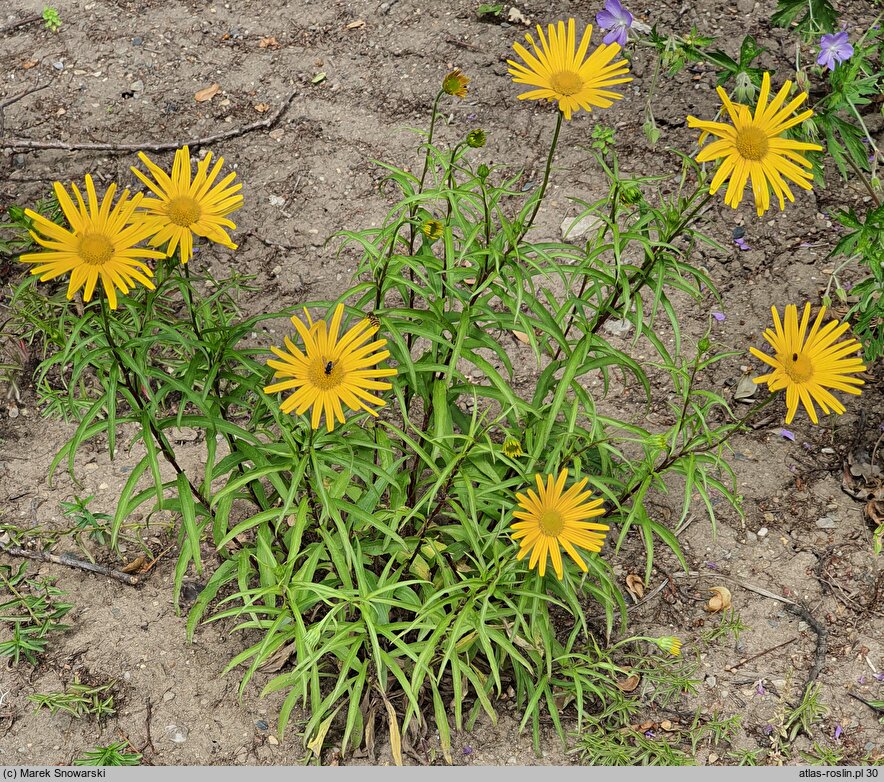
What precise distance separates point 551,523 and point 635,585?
0.93m

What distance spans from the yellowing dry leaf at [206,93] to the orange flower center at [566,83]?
2691mm

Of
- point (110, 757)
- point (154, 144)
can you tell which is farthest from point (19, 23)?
point (110, 757)

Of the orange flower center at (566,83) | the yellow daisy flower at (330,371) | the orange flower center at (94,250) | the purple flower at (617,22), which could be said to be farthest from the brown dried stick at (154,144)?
the orange flower center at (566,83)

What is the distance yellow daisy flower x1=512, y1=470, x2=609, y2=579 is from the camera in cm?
204

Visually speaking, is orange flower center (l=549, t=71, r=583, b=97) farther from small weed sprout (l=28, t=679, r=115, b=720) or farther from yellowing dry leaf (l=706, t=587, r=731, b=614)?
small weed sprout (l=28, t=679, r=115, b=720)

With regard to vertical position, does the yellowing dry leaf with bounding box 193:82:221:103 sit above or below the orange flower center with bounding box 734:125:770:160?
above

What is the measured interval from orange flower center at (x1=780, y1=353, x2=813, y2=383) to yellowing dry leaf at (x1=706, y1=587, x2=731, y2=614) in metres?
1.01

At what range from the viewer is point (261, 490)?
2475 millimetres

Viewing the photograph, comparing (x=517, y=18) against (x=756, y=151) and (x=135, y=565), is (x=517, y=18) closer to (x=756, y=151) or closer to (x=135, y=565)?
(x=756, y=151)

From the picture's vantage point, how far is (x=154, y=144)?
398cm

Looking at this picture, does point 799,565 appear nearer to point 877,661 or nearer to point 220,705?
point 877,661

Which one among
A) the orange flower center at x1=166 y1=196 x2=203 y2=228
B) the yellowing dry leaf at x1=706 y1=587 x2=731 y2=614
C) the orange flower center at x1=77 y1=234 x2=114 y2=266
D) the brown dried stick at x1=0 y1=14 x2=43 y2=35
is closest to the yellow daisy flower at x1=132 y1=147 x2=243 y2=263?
the orange flower center at x1=166 y1=196 x2=203 y2=228

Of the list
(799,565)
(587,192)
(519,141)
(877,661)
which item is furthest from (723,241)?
(877,661)

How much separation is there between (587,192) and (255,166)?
1.49 metres
